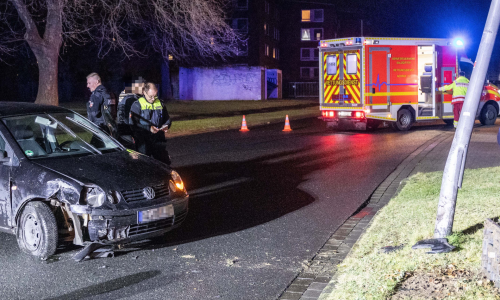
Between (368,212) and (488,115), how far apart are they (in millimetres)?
14741

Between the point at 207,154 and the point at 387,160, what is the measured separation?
4.15m

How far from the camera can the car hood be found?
5.61m

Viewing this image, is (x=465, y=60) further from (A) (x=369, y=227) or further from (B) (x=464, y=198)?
(A) (x=369, y=227)

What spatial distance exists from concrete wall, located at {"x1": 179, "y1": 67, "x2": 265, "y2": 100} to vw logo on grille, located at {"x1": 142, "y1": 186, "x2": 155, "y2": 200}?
46535 mm

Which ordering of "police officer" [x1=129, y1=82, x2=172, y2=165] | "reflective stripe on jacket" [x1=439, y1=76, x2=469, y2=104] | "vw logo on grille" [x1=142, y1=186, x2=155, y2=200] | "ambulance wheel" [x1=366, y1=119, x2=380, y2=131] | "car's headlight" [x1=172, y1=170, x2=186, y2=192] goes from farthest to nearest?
"ambulance wheel" [x1=366, y1=119, x2=380, y2=131]
"reflective stripe on jacket" [x1=439, y1=76, x2=469, y2=104]
"police officer" [x1=129, y1=82, x2=172, y2=165]
"car's headlight" [x1=172, y1=170, x2=186, y2=192]
"vw logo on grille" [x1=142, y1=186, x2=155, y2=200]

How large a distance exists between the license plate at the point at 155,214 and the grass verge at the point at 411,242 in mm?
1763

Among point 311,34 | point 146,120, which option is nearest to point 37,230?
point 146,120

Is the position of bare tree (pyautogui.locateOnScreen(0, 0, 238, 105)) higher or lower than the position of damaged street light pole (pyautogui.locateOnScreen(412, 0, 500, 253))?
higher

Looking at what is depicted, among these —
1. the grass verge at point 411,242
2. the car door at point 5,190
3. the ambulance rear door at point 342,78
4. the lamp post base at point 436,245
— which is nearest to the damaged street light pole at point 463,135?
the lamp post base at point 436,245

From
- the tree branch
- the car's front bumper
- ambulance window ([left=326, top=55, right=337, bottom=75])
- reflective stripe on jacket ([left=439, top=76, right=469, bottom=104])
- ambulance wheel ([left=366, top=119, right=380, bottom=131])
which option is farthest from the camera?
the tree branch

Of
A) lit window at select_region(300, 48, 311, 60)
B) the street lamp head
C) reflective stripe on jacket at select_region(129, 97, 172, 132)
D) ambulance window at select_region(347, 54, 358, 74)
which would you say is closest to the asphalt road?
reflective stripe on jacket at select_region(129, 97, 172, 132)

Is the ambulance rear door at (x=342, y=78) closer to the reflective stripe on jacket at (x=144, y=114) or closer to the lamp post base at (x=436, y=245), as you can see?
the reflective stripe on jacket at (x=144, y=114)

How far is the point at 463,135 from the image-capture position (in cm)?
554

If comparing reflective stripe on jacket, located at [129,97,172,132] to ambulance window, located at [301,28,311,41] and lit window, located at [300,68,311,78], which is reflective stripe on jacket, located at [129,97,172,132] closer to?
lit window, located at [300,68,311,78]
